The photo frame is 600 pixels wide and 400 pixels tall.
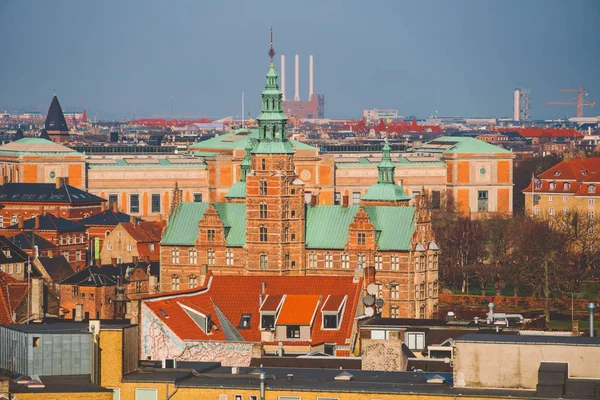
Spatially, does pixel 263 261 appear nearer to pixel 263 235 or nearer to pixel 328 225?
pixel 263 235

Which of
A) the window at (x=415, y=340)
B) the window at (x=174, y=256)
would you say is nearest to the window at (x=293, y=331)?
the window at (x=415, y=340)

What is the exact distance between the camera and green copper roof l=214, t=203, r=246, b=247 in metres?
105

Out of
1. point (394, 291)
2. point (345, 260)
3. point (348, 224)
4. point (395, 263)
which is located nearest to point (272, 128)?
point (348, 224)

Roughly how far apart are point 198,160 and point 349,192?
41.6ft

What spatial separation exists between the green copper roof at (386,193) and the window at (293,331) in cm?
3881

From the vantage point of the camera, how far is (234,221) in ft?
349

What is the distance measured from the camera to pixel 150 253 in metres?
129

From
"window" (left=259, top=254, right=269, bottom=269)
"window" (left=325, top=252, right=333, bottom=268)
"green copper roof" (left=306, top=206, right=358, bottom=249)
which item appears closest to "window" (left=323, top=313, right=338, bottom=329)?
"green copper roof" (left=306, top=206, right=358, bottom=249)

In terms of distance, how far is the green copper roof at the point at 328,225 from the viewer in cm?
10356

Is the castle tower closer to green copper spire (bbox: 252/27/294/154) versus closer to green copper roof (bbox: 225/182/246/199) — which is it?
green copper spire (bbox: 252/27/294/154)

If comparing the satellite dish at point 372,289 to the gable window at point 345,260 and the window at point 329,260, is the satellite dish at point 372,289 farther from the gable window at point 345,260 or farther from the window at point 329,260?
the window at point 329,260

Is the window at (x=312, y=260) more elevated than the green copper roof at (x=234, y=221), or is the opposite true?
the green copper roof at (x=234, y=221)

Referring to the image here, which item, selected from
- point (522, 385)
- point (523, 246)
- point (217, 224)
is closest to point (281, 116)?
point (217, 224)

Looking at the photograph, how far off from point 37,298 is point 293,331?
8911 millimetres
